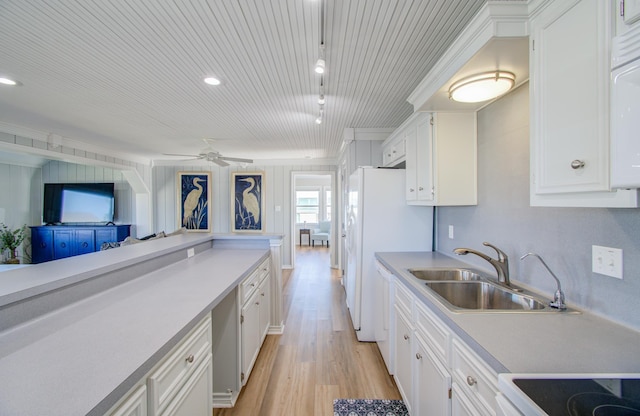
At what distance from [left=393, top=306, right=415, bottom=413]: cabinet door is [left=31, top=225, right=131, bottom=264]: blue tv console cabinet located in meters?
5.93

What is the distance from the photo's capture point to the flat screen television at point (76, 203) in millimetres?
5598

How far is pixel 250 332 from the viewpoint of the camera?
211 centimetres

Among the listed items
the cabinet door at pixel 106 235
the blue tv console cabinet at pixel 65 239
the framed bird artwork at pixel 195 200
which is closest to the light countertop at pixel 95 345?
the framed bird artwork at pixel 195 200

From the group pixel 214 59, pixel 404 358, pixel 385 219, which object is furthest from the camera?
pixel 385 219

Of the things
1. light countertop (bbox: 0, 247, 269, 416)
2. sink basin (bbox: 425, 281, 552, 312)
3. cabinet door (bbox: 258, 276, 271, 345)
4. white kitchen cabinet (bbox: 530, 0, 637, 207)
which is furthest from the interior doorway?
white kitchen cabinet (bbox: 530, 0, 637, 207)

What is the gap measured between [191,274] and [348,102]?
7.34 ft

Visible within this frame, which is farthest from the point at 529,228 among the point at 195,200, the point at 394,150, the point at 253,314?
the point at 195,200

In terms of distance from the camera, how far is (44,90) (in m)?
2.53

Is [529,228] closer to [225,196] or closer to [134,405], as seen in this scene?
[134,405]

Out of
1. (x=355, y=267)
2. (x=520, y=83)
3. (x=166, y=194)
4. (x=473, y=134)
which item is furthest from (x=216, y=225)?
(x=520, y=83)

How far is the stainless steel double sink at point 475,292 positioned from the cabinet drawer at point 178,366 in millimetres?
1157

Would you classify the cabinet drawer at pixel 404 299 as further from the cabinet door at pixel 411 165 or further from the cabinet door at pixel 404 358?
the cabinet door at pixel 411 165

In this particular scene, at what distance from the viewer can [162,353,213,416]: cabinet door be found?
101cm

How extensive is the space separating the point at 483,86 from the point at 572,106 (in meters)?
0.66
